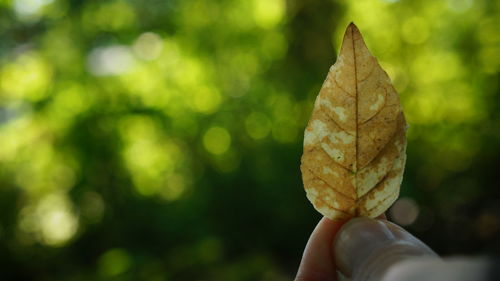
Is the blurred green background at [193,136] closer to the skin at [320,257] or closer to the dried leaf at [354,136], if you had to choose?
the skin at [320,257]

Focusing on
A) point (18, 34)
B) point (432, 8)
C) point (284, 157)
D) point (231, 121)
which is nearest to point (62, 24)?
point (18, 34)

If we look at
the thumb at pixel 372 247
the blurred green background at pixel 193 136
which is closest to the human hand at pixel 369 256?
the thumb at pixel 372 247

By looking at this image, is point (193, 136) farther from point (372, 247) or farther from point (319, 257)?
point (372, 247)

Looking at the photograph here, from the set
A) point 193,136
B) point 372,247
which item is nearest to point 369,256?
point 372,247

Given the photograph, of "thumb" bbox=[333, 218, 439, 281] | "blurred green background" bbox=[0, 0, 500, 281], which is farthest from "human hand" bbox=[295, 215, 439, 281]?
"blurred green background" bbox=[0, 0, 500, 281]

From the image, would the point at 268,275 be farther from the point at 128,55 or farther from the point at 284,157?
the point at 128,55
